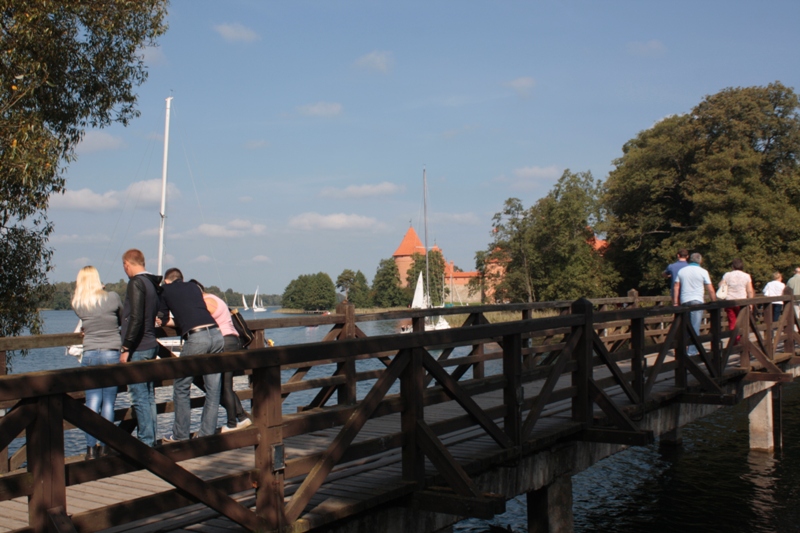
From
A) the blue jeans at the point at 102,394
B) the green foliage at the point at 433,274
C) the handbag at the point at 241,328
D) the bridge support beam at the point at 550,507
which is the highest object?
the green foliage at the point at 433,274

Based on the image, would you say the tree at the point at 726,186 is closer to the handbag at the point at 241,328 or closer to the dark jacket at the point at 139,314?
the handbag at the point at 241,328

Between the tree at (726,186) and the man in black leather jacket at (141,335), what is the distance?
3910cm

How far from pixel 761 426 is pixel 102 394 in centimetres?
1321

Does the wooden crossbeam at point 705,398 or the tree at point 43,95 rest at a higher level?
the tree at point 43,95

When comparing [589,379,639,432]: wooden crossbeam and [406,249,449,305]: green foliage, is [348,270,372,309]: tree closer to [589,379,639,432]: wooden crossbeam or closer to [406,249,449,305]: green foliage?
[406,249,449,305]: green foliage

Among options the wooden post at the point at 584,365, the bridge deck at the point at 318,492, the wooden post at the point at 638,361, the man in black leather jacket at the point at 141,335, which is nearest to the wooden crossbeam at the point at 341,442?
the bridge deck at the point at 318,492

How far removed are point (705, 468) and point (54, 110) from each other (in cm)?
1271

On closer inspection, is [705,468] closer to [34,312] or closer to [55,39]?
[34,312]

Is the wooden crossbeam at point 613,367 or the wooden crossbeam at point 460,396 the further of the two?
the wooden crossbeam at point 613,367

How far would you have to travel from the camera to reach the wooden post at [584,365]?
7086 millimetres

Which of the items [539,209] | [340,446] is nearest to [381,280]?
[539,209]

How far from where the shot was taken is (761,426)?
15297 mm

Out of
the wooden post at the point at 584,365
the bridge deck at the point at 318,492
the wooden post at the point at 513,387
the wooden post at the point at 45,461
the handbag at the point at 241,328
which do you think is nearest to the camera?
the wooden post at the point at 45,461

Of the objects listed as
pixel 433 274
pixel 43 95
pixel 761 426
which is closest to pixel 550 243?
pixel 433 274
